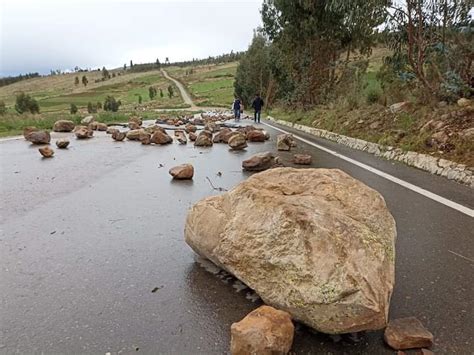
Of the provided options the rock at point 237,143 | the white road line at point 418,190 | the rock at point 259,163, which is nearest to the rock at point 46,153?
the rock at point 237,143

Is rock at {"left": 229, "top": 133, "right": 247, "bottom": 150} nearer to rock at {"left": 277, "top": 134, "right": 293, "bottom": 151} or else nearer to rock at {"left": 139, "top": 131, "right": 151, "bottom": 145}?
rock at {"left": 277, "top": 134, "right": 293, "bottom": 151}

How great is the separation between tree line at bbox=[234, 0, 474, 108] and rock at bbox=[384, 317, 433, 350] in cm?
818

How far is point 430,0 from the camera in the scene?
379 inches

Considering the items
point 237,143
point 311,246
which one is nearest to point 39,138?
point 237,143

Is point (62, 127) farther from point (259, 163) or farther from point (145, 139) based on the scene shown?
point (259, 163)

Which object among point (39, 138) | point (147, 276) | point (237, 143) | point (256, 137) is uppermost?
point (147, 276)

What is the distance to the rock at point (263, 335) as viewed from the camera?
1.81 m

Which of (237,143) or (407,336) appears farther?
(237,143)

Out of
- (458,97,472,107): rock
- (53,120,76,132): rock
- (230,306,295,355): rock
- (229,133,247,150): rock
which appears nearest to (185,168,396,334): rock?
(230,306,295,355): rock

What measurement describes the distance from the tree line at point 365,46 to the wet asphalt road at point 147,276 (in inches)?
216

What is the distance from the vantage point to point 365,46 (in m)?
21.1

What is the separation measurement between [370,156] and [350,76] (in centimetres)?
1217

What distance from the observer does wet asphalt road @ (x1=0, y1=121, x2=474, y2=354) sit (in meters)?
2.06

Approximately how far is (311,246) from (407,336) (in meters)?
0.67
